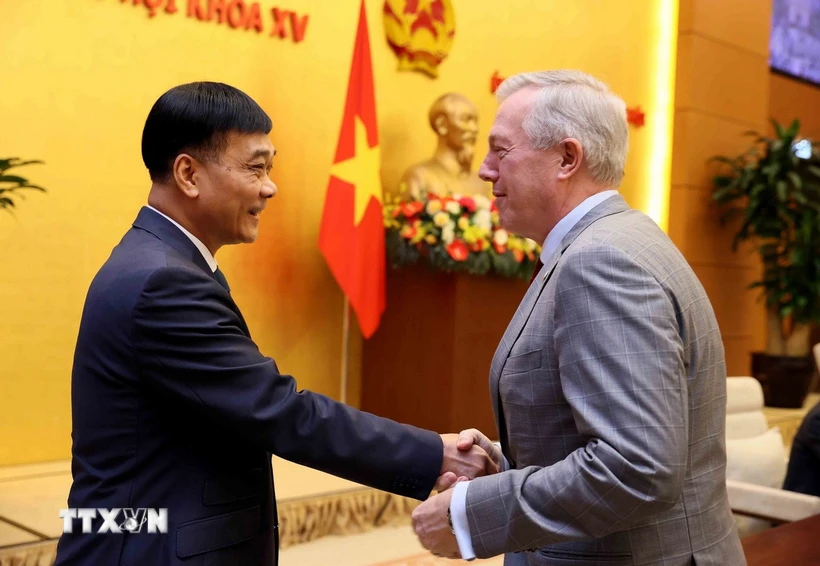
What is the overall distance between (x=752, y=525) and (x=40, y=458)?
3.06 m

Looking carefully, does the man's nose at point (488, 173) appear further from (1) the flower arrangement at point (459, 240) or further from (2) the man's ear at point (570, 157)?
(1) the flower arrangement at point (459, 240)

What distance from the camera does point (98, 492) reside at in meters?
1.52

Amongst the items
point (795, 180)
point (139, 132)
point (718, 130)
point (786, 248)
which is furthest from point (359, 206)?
point (718, 130)

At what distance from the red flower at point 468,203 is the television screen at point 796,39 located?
5053mm

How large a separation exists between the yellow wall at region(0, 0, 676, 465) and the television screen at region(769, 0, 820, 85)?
10.5ft

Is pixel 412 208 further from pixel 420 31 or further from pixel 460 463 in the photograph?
pixel 460 463

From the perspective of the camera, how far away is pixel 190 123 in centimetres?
167

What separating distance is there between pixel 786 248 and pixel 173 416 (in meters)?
6.33

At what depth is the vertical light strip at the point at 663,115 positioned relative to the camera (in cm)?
734

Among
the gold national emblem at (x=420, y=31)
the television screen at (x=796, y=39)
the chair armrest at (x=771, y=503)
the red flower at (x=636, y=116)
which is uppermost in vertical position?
the television screen at (x=796, y=39)

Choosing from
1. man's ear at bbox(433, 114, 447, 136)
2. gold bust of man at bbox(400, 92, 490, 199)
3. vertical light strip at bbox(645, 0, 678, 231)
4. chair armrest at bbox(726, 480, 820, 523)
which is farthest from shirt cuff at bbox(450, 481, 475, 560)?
vertical light strip at bbox(645, 0, 678, 231)

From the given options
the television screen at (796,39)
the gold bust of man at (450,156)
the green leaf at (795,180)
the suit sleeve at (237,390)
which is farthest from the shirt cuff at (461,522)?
the television screen at (796,39)

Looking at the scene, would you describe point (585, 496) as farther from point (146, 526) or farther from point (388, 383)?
point (388, 383)

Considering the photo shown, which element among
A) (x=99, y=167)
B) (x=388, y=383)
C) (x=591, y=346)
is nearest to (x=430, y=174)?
(x=388, y=383)
